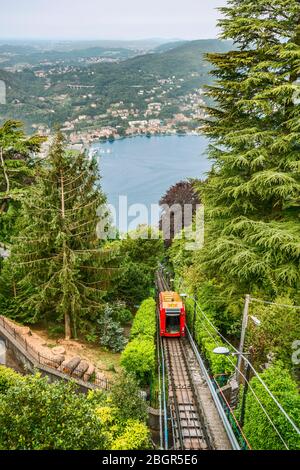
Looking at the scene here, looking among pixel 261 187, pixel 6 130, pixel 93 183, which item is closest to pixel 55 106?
pixel 6 130

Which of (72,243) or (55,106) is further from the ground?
(55,106)

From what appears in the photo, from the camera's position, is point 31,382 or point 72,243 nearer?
point 31,382

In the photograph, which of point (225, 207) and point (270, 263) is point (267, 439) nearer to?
point (270, 263)

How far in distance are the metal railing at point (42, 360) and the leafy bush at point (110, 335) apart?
327 centimetres

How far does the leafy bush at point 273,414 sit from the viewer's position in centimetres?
919

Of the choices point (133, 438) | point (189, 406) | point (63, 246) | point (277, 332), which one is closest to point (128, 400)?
point (133, 438)

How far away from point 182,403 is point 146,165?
81.3 m

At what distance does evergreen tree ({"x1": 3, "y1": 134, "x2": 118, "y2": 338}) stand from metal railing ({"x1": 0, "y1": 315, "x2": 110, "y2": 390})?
1293 mm

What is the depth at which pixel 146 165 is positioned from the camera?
92.3m

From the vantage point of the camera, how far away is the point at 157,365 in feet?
59.3

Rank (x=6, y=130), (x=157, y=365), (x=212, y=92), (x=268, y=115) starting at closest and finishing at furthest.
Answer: (x=268, y=115)
(x=212, y=92)
(x=157, y=365)
(x=6, y=130)

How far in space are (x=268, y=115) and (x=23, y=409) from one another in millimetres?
12668

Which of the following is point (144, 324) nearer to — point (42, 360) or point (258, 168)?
point (42, 360)

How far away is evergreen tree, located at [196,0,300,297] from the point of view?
43.3 feet
